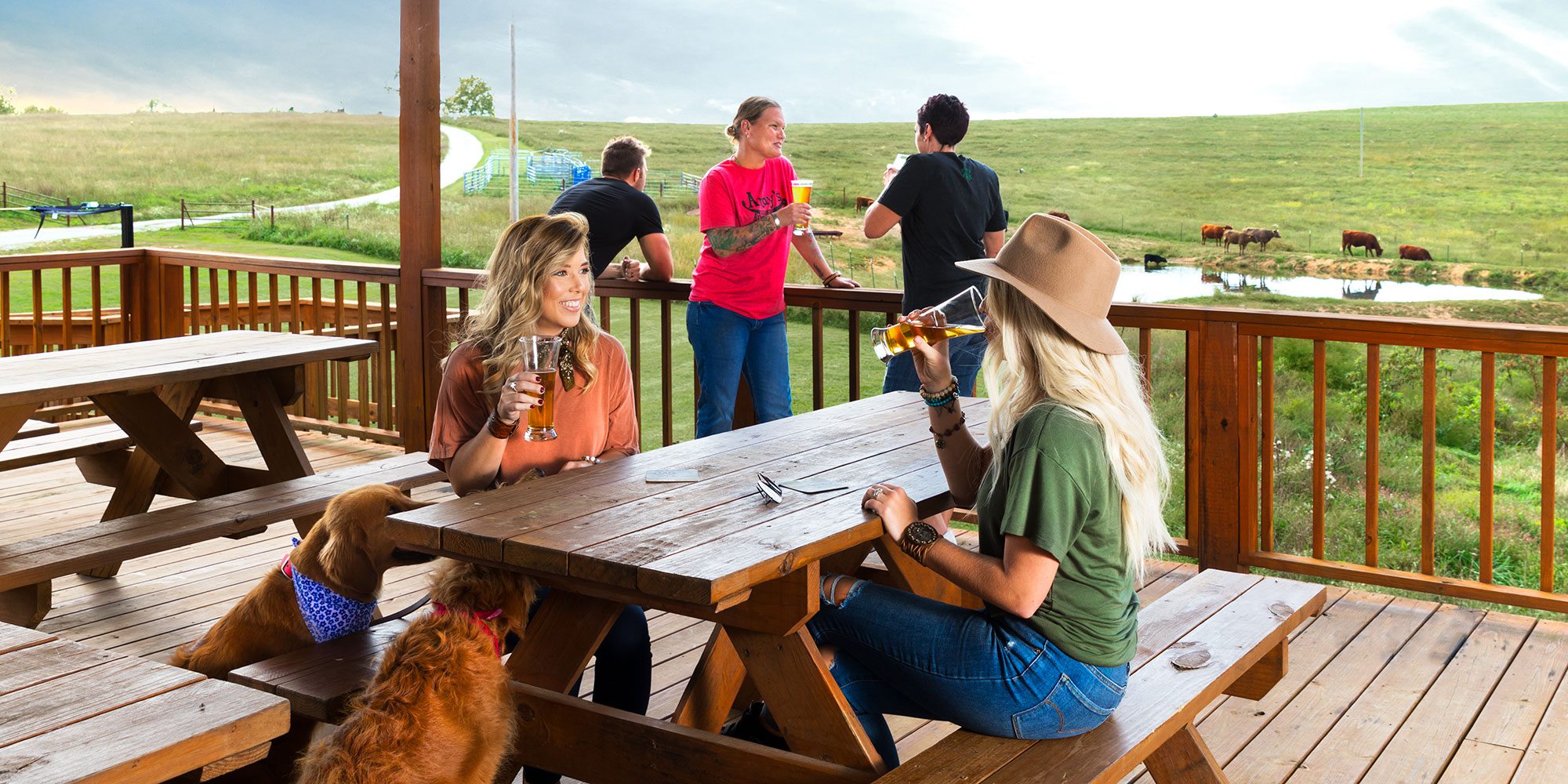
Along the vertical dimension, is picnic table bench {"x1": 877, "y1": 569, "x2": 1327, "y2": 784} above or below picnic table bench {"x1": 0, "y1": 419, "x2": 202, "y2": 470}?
below

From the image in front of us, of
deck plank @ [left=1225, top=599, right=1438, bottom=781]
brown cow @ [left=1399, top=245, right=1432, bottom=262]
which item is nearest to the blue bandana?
deck plank @ [left=1225, top=599, right=1438, bottom=781]

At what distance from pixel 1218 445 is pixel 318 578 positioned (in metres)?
2.96

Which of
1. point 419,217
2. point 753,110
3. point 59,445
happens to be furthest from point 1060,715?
point 419,217

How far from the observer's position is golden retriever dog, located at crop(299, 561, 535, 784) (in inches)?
65.6

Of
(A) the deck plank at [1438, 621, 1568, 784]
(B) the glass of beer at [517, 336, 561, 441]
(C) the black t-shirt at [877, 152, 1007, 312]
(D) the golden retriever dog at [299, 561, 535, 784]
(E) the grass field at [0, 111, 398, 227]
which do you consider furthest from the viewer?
(E) the grass field at [0, 111, 398, 227]

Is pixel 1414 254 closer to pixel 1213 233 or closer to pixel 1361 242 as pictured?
pixel 1361 242

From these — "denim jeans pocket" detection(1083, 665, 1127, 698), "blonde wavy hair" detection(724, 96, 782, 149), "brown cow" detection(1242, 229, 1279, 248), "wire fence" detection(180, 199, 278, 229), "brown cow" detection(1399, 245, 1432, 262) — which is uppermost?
"wire fence" detection(180, 199, 278, 229)

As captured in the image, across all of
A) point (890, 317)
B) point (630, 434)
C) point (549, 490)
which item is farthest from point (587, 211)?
Result: point (549, 490)

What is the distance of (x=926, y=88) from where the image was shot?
17.8m

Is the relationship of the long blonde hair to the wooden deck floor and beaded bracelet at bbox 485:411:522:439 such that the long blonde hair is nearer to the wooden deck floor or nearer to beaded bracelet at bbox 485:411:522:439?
beaded bracelet at bbox 485:411:522:439

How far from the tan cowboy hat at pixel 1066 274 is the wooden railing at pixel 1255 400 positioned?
1.53m

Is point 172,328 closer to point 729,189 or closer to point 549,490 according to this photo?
point 729,189

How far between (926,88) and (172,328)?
1283 centimetres

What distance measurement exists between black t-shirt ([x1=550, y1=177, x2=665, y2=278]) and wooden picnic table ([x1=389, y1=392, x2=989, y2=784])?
84.1 inches
